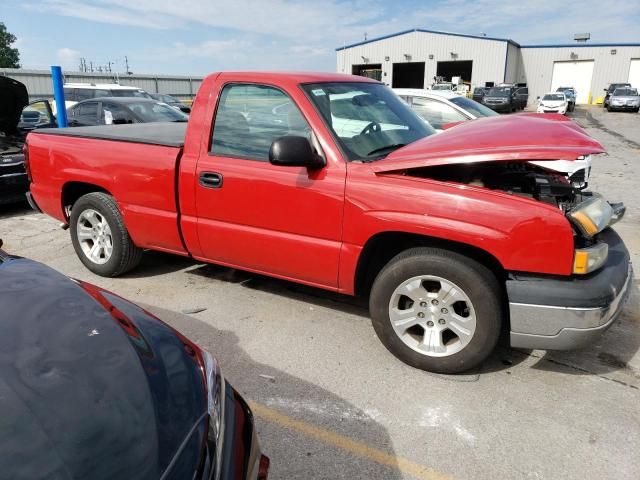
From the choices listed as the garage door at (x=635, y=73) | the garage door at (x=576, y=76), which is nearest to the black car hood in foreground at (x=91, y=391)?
the garage door at (x=576, y=76)

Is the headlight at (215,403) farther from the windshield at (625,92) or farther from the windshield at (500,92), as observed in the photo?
the windshield at (625,92)

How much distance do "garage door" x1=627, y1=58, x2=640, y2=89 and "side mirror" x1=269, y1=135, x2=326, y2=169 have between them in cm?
5425

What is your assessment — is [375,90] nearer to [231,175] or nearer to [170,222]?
[231,175]

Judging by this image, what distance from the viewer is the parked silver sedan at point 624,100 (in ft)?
117

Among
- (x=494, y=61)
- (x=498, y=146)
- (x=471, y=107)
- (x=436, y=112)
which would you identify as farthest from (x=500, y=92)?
(x=498, y=146)

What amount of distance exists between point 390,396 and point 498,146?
1593mm

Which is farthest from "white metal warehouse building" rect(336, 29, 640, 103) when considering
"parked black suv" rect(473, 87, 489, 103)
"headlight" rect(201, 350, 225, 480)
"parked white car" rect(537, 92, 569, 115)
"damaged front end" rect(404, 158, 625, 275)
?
"headlight" rect(201, 350, 225, 480)

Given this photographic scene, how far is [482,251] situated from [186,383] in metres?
1.97

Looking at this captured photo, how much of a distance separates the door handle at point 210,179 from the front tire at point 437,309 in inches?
55.2

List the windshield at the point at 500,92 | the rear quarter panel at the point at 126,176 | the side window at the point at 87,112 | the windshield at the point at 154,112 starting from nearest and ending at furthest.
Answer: the rear quarter panel at the point at 126,176, the windshield at the point at 154,112, the side window at the point at 87,112, the windshield at the point at 500,92

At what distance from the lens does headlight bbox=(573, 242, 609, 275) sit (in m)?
2.76

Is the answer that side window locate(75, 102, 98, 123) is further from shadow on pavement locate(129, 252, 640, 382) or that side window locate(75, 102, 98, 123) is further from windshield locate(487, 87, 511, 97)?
windshield locate(487, 87, 511, 97)

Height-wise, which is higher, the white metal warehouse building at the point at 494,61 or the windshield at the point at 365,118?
the white metal warehouse building at the point at 494,61

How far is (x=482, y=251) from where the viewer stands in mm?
3035
